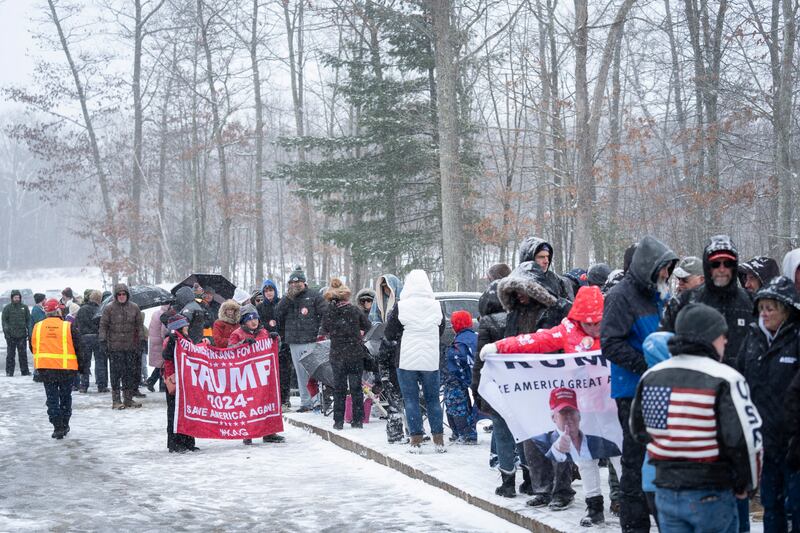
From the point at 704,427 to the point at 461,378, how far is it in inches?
257

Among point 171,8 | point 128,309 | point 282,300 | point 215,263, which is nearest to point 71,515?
point 282,300

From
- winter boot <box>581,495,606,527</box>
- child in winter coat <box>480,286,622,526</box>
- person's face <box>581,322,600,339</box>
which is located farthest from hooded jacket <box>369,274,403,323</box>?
winter boot <box>581,495,606,527</box>

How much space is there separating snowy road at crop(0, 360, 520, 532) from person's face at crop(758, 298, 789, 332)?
2.87 m

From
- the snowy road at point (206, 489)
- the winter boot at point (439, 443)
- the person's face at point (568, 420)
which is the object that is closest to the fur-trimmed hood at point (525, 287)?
the person's face at point (568, 420)

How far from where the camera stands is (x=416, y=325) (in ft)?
36.4

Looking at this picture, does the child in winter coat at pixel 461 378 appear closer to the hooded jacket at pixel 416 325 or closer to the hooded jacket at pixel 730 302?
the hooded jacket at pixel 416 325

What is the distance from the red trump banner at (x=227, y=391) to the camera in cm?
1280

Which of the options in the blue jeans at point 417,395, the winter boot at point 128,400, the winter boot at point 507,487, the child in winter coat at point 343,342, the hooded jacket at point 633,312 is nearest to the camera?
the hooded jacket at point 633,312

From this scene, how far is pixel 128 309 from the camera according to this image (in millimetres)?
17562

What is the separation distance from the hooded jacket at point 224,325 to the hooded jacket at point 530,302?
5870 mm

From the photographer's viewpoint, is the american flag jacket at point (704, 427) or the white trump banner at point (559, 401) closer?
the american flag jacket at point (704, 427)

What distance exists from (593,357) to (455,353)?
3758mm

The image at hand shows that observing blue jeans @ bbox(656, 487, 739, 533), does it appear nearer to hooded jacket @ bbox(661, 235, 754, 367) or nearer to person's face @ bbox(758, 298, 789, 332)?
person's face @ bbox(758, 298, 789, 332)

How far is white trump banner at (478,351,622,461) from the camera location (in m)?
7.46
